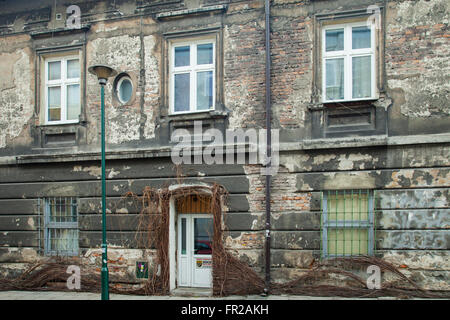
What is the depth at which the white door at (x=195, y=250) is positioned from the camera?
29.0ft

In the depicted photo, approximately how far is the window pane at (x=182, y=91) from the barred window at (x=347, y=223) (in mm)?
3910

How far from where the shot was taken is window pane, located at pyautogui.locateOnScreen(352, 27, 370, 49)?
8.07 m

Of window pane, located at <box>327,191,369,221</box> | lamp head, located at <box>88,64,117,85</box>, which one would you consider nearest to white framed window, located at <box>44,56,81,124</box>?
lamp head, located at <box>88,64,117,85</box>

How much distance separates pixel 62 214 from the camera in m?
9.52

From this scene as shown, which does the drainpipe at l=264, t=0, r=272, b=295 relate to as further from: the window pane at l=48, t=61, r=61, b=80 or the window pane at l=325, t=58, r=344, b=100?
the window pane at l=48, t=61, r=61, b=80

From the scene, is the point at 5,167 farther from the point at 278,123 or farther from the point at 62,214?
the point at 278,123

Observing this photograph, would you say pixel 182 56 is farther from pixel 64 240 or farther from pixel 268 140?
pixel 64 240

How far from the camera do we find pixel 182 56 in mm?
9078

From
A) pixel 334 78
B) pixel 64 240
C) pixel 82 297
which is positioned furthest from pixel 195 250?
pixel 334 78

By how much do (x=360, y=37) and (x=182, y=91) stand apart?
13.8 ft

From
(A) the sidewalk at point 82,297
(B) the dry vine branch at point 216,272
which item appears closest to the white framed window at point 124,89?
(B) the dry vine branch at point 216,272

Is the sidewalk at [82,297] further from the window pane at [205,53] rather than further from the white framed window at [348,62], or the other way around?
the window pane at [205,53]

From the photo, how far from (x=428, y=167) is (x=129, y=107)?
6789 mm

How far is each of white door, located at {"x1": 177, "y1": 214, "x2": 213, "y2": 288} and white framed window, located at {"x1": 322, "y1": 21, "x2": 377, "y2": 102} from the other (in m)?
4.08
